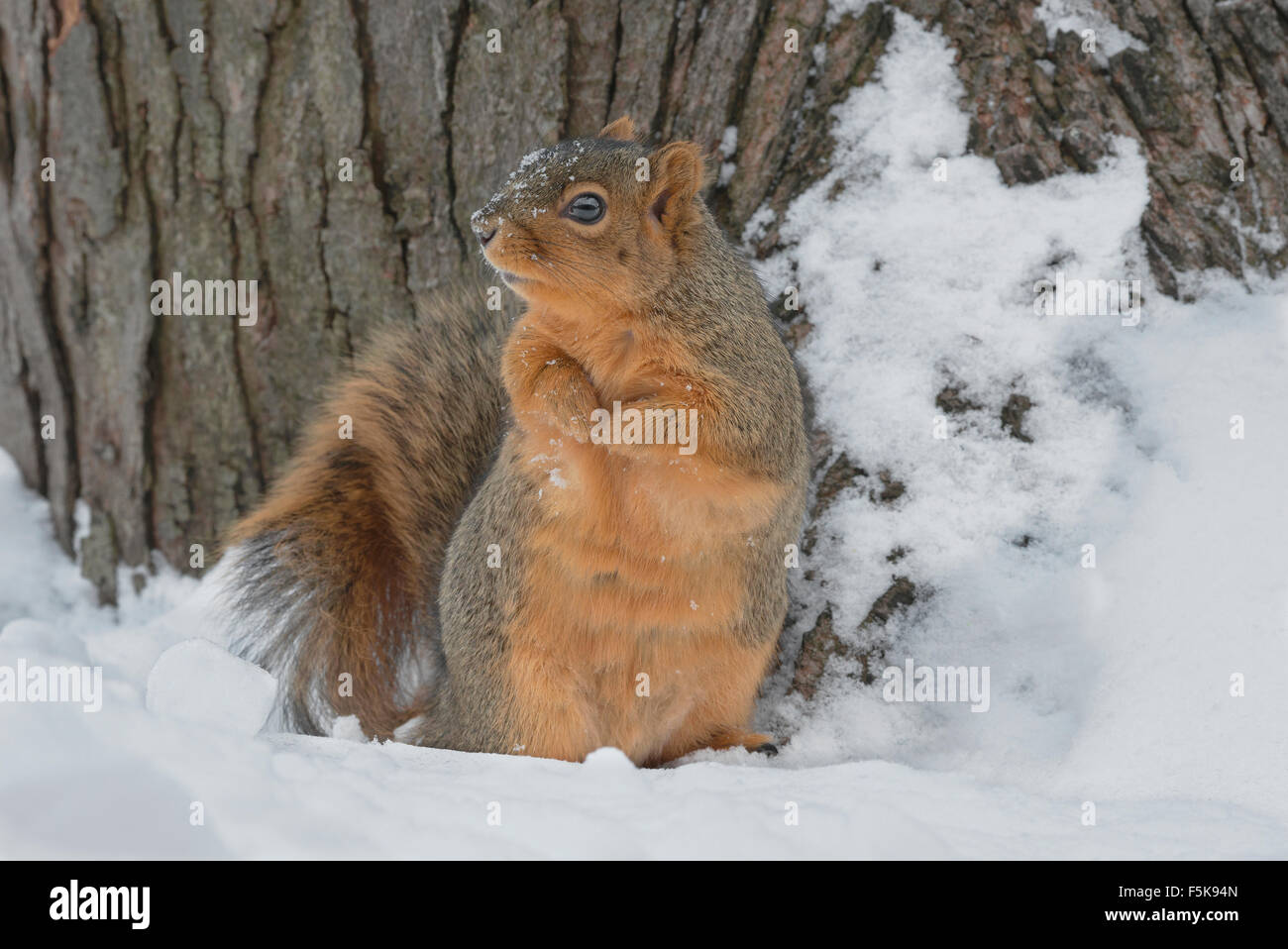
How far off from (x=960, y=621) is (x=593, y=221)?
77 cm

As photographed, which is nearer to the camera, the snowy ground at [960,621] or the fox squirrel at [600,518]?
the snowy ground at [960,621]

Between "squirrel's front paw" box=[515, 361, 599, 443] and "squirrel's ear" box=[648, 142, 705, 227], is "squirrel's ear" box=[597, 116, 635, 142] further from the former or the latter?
"squirrel's front paw" box=[515, 361, 599, 443]

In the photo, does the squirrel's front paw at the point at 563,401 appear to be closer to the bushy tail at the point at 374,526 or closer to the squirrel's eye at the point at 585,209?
the squirrel's eye at the point at 585,209

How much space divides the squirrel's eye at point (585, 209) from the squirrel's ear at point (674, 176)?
91 mm

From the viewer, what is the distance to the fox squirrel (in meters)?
1.44

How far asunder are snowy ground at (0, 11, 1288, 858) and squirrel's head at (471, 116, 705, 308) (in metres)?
0.42

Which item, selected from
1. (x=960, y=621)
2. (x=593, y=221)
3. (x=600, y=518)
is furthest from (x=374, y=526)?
(x=960, y=621)

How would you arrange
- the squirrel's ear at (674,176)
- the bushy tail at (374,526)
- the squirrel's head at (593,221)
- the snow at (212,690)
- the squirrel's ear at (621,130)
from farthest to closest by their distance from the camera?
the bushy tail at (374,526), the squirrel's ear at (621,130), the squirrel's ear at (674,176), the squirrel's head at (593,221), the snow at (212,690)

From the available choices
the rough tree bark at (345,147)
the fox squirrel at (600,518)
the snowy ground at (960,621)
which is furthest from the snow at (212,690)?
the rough tree bark at (345,147)

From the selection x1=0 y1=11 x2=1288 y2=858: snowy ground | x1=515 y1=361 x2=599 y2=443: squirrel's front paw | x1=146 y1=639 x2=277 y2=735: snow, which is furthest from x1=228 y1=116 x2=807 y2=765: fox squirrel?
x1=146 y1=639 x2=277 y2=735: snow

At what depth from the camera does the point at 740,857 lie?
1.04 m

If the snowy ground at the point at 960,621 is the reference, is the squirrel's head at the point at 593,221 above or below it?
above

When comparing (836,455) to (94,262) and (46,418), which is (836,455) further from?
(46,418)

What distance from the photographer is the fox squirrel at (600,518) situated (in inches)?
56.5
